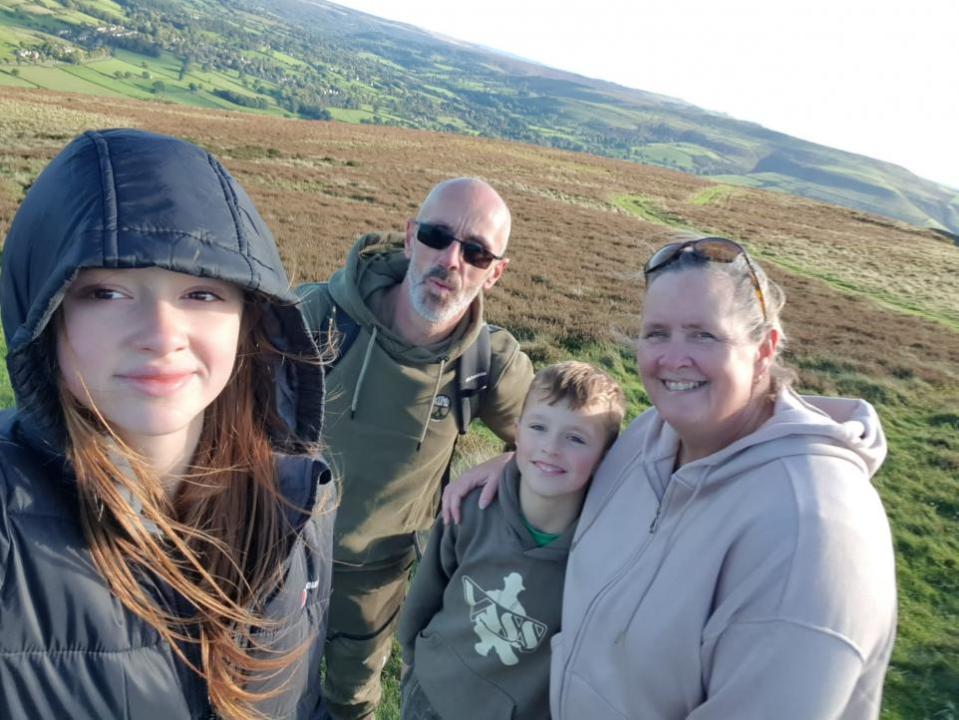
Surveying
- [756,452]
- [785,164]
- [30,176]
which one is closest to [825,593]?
[756,452]

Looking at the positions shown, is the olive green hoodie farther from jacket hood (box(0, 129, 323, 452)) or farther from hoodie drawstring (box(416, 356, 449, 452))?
jacket hood (box(0, 129, 323, 452))

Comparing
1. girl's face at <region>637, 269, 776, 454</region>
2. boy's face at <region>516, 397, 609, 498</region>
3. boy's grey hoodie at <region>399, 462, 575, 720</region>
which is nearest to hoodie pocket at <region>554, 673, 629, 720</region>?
boy's grey hoodie at <region>399, 462, 575, 720</region>

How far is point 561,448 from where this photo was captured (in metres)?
2.15

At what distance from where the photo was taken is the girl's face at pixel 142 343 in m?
1.12

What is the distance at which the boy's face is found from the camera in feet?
7.00

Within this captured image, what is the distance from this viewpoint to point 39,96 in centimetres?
3228

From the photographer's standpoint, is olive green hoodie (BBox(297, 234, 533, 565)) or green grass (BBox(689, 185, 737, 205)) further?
green grass (BBox(689, 185, 737, 205))

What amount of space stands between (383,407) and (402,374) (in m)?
0.17

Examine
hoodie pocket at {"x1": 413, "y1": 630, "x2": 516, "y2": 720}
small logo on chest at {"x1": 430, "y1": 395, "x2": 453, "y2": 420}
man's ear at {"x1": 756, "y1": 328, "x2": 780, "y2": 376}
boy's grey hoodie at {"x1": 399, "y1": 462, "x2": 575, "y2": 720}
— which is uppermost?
man's ear at {"x1": 756, "y1": 328, "x2": 780, "y2": 376}

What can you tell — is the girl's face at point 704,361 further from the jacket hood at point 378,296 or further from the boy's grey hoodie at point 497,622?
the jacket hood at point 378,296

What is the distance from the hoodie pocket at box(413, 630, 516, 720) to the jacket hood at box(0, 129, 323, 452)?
1.56m

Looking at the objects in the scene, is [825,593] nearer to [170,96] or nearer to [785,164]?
[170,96]

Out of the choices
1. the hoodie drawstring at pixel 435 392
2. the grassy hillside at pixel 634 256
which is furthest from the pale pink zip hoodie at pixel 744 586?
the grassy hillside at pixel 634 256

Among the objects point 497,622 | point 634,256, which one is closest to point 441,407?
point 497,622
